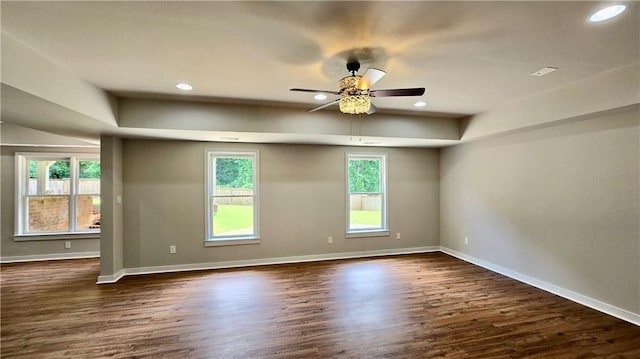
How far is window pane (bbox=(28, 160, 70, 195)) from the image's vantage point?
5.68 metres

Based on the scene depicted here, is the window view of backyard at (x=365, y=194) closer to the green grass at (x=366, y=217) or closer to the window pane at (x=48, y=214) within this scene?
the green grass at (x=366, y=217)

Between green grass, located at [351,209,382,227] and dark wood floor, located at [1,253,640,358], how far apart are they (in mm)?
1348

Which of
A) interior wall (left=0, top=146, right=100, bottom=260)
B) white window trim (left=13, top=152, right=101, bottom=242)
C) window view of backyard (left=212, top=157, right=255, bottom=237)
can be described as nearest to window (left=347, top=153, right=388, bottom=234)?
window view of backyard (left=212, top=157, right=255, bottom=237)

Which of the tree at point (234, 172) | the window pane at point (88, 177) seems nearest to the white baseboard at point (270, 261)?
the tree at point (234, 172)

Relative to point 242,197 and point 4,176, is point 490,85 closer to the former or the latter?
point 242,197

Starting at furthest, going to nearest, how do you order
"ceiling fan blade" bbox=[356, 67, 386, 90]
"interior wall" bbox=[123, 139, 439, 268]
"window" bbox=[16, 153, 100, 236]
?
"window" bbox=[16, 153, 100, 236] < "interior wall" bbox=[123, 139, 439, 268] < "ceiling fan blade" bbox=[356, 67, 386, 90]

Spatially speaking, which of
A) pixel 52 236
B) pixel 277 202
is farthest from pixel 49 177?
pixel 277 202

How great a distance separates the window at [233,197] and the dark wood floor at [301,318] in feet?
2.67

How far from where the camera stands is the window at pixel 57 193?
5.61 metres

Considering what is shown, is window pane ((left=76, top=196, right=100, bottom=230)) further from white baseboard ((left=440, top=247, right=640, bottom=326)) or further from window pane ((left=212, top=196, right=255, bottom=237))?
white baseboard ((left=440, top=247, right=640, bottom=326))

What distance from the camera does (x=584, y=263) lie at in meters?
3.47

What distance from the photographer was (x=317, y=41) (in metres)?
2.26

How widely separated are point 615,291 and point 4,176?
968 cm

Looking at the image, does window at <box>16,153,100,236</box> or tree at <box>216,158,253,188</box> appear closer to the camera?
tree at <box>216,158,253,188</box>
